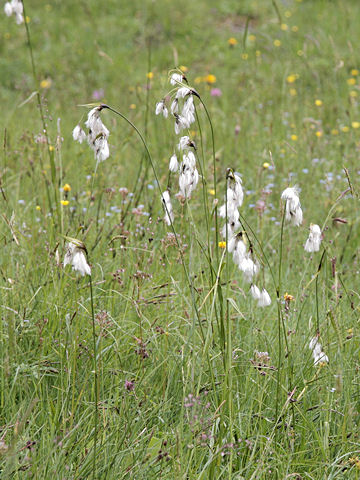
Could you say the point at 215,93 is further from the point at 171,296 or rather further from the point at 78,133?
the point at 78,133

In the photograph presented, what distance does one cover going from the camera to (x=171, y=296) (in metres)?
2.39

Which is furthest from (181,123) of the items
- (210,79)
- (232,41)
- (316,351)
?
(232,41)

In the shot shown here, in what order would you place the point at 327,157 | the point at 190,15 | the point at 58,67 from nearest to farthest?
1. the point at 327,157
2. the point at 58,67
3. the point at 190,15

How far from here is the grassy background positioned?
170cm

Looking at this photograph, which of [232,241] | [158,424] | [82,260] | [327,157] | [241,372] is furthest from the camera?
[327,157]

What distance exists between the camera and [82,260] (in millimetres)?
1378

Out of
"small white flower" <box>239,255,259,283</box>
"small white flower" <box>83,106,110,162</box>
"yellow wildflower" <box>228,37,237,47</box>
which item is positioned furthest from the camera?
"yellow wildflower" <box>228,37,237,47</box>

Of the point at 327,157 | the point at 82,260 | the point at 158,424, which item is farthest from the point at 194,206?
the point at 82,260

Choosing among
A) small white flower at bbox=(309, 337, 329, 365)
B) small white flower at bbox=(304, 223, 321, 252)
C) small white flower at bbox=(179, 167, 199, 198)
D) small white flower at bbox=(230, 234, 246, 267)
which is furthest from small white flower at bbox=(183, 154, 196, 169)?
small white flower at bbox=(309, 337, 329, 365)

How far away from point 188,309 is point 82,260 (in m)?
1.00

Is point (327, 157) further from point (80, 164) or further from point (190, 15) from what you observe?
point (190, 15)

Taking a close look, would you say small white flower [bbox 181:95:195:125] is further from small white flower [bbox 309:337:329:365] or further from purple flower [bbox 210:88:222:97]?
purple flower [bbox 210:88:222:97]

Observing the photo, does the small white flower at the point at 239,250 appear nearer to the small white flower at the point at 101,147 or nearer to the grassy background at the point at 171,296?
the grassy background at the point at 171,296

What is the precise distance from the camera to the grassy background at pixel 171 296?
1702 millimetres
